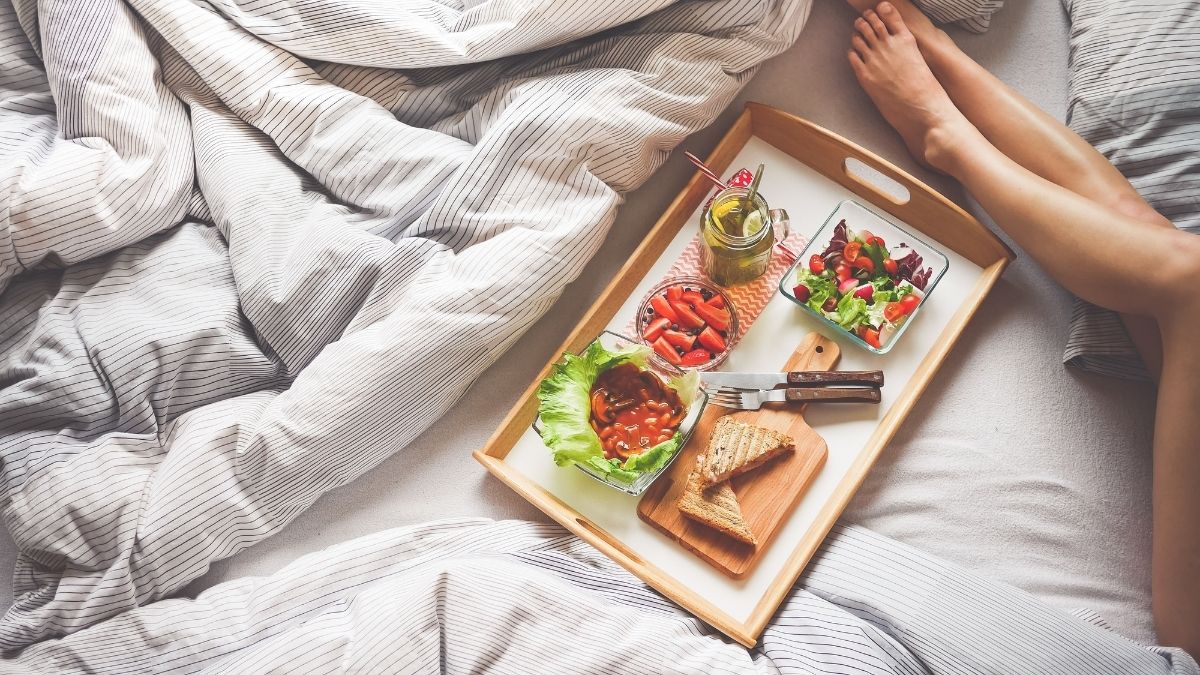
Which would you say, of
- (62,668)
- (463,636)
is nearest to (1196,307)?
(463,636)

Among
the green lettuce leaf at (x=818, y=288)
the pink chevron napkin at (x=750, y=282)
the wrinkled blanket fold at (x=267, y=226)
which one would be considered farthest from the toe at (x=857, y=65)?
the green lettuce leaf at (x=818, y=288)

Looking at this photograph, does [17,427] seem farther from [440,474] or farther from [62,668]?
[440,474]

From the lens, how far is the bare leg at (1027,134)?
1.17 meters

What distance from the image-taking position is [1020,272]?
1261 millimetres

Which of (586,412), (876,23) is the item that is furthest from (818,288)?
(876,23)

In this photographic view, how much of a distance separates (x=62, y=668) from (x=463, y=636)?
0.48m

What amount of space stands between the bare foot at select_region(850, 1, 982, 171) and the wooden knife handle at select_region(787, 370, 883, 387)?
0.35m

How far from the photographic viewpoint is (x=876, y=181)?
4.27 ft

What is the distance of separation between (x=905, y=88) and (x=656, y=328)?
0.54 m

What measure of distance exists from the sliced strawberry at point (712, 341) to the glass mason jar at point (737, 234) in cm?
9

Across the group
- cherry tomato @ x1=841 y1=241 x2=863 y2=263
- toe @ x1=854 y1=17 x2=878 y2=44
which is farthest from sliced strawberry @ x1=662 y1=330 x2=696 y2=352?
toe @ x1=854 y1=17 x2=878 y2=44

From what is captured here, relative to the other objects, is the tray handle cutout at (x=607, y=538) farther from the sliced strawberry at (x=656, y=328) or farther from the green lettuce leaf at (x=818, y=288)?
the green lettuce leaf at (x=818, y=288)

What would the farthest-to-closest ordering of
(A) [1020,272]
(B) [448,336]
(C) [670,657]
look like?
(A) [1020,272] → (B) [448,336] → (C) [670,657]

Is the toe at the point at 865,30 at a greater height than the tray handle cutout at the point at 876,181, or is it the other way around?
the toe at the point at 865,30
